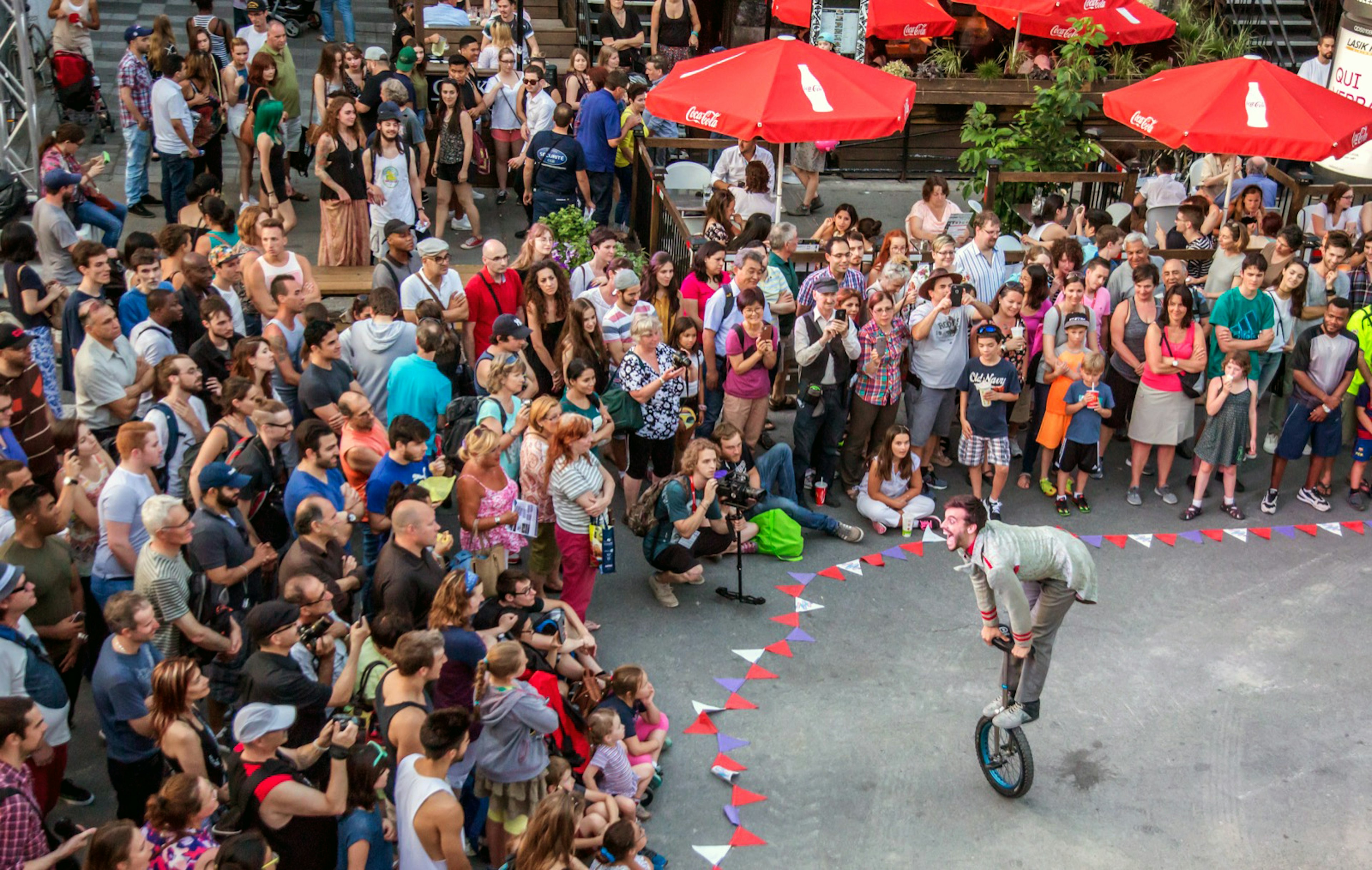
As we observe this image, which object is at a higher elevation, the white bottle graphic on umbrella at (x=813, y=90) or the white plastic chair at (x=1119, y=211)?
the white bottle graphic on umbrella at (x=813, y=90)

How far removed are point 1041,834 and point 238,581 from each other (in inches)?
172

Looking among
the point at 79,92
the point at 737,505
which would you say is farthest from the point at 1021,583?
the point at 79,92

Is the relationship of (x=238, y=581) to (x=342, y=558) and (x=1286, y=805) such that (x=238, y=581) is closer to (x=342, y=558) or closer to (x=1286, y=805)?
(x=342, y=558)

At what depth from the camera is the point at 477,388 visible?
9.81m

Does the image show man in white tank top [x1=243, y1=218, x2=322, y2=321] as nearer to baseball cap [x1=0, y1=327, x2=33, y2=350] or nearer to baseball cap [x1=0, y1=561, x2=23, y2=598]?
baseball cap [x1=0, y1=327, x2=33, y2=350]

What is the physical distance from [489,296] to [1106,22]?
410 inches

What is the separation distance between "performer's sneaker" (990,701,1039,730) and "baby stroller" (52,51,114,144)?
11.6 meters

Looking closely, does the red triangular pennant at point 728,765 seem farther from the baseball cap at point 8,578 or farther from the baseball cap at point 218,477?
the baseball cap at point 8,578

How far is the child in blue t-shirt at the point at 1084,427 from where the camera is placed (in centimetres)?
998

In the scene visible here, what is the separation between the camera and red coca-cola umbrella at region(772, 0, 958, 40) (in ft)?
51.9

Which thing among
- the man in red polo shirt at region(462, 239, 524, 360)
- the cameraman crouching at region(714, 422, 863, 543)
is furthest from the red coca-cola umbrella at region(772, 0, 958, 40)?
the cameraman crouching at region(714, 422, 863, 543)

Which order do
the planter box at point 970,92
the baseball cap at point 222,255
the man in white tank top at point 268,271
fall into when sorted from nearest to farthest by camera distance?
the baseball cap at point 222,255, the man in white tank top at point 268,271, the planter box at point 970,92

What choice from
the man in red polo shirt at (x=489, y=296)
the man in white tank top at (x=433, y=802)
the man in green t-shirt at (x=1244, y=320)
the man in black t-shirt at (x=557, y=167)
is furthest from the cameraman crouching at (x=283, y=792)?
the man in green t-shirt at (x=1244, y=320)

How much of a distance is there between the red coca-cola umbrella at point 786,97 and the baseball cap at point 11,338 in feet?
17.1
